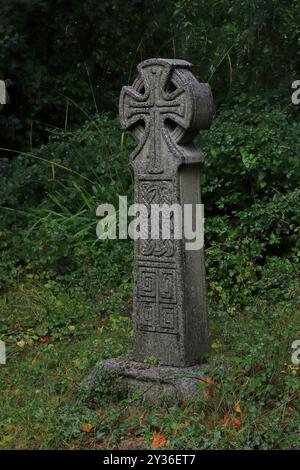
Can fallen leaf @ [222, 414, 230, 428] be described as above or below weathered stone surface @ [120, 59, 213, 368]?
below

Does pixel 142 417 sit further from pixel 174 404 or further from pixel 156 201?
pixel 156 201

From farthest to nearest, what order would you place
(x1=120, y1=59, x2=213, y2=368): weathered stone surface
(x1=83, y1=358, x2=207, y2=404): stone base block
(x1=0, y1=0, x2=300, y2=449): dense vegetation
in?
(x1=120, y1=59, x2=213, y2=368): weathered stone surface → (x1=83, y1=358, x2=207, y2=404): stone base block → (x1=0, y1=0, x2=300, y2=449): dense vegetation

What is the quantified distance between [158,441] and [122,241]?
396 centimetres

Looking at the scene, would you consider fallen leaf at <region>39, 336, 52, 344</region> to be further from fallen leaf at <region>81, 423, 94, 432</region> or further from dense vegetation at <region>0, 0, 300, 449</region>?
fallen leaf at <region>81, 423, 94, 432</region>

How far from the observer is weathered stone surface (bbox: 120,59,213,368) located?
6176 millimetres

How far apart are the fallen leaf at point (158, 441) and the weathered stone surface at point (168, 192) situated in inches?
32.5

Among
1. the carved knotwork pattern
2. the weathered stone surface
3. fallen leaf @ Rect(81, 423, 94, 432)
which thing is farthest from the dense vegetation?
the carved knotwork pattern

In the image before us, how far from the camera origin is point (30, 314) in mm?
8312

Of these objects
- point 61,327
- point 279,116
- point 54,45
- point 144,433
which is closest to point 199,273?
point 144,433

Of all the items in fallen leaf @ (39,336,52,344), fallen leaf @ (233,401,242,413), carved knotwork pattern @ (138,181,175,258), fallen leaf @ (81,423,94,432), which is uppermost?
carved knotwork pattern @ (138,181,175,258)

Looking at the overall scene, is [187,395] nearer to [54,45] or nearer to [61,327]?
[61,327]

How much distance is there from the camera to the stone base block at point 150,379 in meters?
5.97

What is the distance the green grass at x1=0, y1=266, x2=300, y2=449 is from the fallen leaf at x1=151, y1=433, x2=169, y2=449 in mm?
26

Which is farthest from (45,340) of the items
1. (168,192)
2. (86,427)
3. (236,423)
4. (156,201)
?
(236,423)
